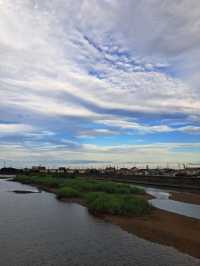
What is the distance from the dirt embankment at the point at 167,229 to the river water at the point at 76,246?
2.40 ft

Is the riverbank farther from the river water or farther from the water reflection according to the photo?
the water reflection

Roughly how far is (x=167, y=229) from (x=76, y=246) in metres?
6.53

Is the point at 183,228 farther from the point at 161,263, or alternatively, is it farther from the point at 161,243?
the point at 161,263

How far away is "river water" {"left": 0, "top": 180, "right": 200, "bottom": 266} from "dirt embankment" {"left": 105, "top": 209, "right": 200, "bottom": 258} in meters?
0.73

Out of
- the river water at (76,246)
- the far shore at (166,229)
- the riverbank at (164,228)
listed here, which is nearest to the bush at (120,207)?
the riverbank at (164,228)

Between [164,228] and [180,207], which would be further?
[180,207]

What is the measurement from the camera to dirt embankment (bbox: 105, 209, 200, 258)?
1705cm

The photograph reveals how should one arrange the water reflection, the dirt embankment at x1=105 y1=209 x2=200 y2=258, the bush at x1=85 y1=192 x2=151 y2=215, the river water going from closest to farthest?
1. the river water
2. the dirt embankment at x1=105 y1=209 x2=200 y2=258
3. the bush at x1=85 y1=192 x2=151 y2=215
4. the water reflection

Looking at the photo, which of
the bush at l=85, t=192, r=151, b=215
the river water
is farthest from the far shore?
the bush at l=85, t=192, r=151, b=215

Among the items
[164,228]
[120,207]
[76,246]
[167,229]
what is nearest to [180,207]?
[120,207]

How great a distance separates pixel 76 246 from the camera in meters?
16.8

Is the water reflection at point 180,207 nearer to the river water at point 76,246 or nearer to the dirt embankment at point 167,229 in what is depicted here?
the dirt embankment at point 167,229

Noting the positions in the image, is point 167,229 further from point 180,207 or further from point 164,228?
point 180,207

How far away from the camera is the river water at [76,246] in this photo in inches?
560
